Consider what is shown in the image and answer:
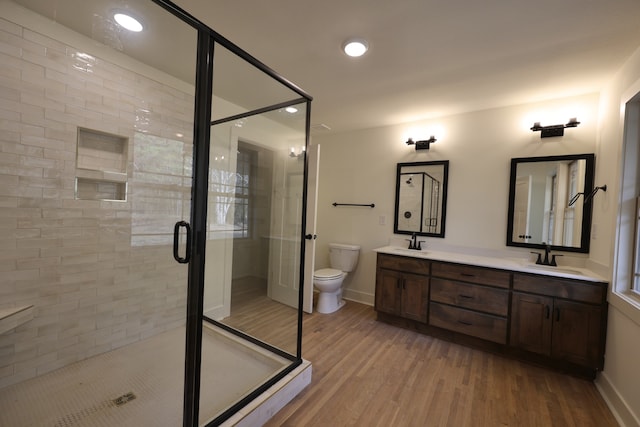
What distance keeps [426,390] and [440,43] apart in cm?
237

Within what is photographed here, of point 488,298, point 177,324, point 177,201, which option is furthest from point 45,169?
point 488,298

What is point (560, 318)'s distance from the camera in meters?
2.04

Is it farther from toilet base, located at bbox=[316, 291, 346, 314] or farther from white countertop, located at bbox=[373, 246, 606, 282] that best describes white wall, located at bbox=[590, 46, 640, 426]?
toilet base, located at bbox=[316, 291, 346, 314]

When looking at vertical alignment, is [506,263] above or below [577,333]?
above

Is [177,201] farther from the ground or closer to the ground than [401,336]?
farther from the ground

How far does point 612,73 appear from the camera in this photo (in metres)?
2.01

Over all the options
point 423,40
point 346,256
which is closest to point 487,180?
point 423,40

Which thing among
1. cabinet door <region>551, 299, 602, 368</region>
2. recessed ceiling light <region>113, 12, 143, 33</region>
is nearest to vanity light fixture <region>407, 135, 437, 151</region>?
cabinet door <region>551, 299, 602, 368</region>

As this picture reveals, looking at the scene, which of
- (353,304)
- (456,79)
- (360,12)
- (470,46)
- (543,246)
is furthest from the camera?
(353,304)

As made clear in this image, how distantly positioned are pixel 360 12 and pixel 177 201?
194 cm

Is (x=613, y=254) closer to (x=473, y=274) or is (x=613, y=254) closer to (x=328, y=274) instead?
(x=473, y=274)

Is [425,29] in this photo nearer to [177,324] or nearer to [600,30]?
[600,30]

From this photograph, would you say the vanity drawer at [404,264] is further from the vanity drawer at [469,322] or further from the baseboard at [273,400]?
the baseboard at [273,400]

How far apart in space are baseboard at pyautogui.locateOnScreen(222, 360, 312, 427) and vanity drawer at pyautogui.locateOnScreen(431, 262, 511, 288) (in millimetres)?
1529
